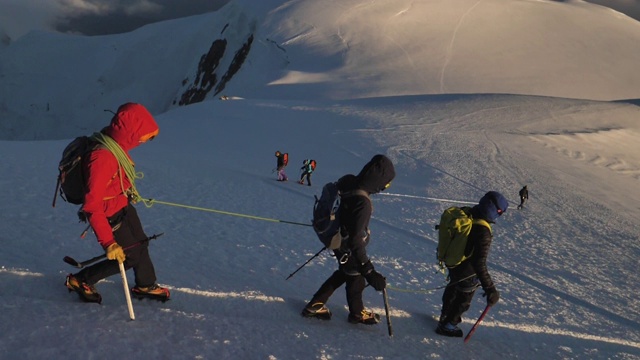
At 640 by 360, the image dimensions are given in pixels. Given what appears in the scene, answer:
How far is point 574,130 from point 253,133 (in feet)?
52.9

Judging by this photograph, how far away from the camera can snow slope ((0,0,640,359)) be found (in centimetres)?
364

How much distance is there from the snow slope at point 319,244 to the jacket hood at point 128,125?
1335 millimetres

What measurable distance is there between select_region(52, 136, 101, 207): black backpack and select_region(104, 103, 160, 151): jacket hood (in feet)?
0.57

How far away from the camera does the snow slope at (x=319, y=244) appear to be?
3643 mm

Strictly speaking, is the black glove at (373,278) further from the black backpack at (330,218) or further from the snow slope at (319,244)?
the snow slope at (319,244)

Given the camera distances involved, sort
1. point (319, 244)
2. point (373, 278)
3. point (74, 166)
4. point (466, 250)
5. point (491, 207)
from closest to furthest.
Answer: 1. point (74, 166)
2. point (373, 278)
3. point (491, 207)
4. point (466, 250)
5. point (319, 244)

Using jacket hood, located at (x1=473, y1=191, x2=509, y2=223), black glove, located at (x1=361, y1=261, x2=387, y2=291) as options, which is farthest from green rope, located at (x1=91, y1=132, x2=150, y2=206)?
jacket hood, located at (x1=473, y1=191, x2=509, y2=223)

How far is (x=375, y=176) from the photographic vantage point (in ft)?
12.5

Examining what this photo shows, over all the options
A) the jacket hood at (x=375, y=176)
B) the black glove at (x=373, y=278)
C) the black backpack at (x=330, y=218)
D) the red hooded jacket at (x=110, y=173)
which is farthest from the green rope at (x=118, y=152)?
the black glove at (x=373, y=278)

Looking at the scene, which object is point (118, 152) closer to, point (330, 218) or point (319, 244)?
point (330, 218)

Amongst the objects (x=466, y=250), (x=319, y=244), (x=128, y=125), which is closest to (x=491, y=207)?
(x=466, y=250)

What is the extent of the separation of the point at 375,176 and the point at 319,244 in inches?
147

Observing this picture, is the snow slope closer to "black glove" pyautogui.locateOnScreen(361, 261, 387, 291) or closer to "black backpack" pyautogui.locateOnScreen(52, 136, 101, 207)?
"black glove" pyautogui.locateOnScreen(361, 261, 387, 291)

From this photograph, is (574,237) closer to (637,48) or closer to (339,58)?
(339,58)
